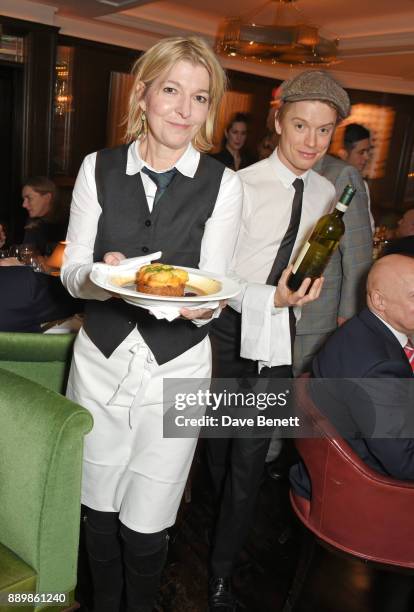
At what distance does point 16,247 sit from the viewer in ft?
11.1

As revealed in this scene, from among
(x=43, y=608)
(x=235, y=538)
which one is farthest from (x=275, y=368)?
(x=43, y=608)

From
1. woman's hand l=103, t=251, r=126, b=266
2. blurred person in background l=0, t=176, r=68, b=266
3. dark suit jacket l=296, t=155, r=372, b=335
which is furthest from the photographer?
blurred person in background l=0, t=176, r=68, b=266

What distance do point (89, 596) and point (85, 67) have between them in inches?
232

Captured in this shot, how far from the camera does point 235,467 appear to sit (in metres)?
2.12

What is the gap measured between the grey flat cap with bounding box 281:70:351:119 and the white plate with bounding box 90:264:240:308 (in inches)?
29.4

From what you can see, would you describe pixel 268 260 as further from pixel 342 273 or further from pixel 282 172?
pixel 342 273

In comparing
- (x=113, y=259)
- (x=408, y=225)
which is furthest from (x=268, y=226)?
(x=408, y=225)

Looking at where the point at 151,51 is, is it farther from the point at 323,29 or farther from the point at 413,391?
the point at 323,29

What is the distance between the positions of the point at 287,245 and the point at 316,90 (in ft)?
1.60

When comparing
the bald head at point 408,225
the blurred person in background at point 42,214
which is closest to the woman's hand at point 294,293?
the bald head at point 408,225

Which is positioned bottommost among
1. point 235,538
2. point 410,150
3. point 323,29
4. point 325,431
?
point 235,538

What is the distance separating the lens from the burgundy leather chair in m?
1.71

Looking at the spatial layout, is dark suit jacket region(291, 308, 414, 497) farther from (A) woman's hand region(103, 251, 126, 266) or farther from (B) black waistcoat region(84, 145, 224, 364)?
(A) woman's hand region(103, 251, 126, 266)

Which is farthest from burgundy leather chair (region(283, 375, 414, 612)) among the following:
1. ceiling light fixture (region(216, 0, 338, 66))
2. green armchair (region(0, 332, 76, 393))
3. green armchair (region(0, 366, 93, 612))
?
ceiling light fixture (region(216, 0, 338, 66))
